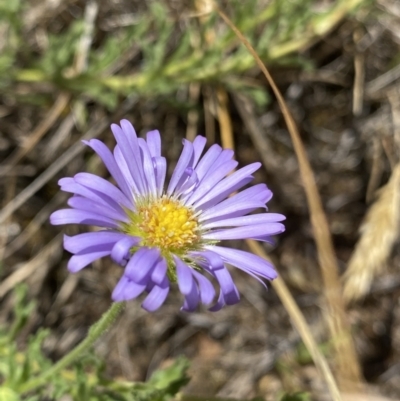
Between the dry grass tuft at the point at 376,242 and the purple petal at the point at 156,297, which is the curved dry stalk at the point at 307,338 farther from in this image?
the purple petal at the point at 156,297

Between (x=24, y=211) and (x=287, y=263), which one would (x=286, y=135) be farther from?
(x=24, y=211)

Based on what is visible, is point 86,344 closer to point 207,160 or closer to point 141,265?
point 141,265

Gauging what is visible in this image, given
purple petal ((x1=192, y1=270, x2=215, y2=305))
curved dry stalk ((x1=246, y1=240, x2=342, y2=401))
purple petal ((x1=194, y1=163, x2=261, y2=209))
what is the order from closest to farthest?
purple petal ((x1=192, y1=270, x2=215, y2=305)), purple petal ((x1=194, y1=163, x2=261, y2=209)), curved dry stalk ((x1=246, y1=240, x2=342, y2=401))

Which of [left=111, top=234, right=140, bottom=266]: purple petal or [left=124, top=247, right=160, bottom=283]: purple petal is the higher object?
[left=111, top=234, right=140, bottom=266]: purple petal

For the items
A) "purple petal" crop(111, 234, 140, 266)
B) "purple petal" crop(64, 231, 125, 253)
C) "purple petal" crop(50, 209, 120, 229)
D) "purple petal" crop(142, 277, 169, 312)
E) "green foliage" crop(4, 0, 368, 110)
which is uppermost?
"green foliage" crop(4, 0, 368, 110)

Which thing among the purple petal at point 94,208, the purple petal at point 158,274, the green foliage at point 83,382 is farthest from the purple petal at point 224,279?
the green foliage at point 83,382

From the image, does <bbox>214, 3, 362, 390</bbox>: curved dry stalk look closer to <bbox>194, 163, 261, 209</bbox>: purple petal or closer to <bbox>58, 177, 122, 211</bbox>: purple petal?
<bbox>194, 163, 261, 209</bbox>: purple petal

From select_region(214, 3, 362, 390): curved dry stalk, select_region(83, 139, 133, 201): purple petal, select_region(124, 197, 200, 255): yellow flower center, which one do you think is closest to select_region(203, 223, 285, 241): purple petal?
select_region(124, 197, 200, 255): yellow flower center

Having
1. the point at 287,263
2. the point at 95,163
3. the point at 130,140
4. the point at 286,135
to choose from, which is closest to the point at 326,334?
the point at 287,263
